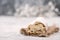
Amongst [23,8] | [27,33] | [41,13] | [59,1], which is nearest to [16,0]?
[23,8]

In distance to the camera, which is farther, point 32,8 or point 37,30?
point 32,8

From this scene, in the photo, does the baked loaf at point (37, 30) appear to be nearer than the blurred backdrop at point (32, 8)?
Yes

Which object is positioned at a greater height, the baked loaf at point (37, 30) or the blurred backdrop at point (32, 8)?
the blurred backdrop at point (32, 8)

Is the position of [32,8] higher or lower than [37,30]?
higher

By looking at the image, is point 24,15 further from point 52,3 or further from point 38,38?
point 38,38

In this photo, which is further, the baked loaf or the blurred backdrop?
the blurred backdrop

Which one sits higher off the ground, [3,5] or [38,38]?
[3,5]

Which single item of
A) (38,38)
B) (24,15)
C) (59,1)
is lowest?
(38,38)

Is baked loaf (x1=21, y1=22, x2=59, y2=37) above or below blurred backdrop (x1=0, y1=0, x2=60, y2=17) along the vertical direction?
below
